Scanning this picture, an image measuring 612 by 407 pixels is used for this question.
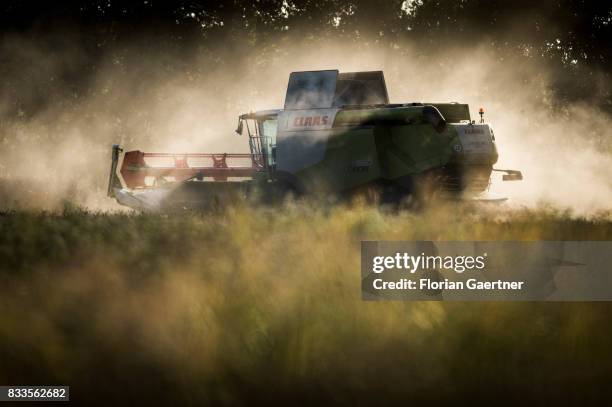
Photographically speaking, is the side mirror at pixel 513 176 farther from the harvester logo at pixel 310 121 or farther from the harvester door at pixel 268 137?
the harvester door at pixel 268 137

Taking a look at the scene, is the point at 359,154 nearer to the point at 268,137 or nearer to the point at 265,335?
the point at 268,137

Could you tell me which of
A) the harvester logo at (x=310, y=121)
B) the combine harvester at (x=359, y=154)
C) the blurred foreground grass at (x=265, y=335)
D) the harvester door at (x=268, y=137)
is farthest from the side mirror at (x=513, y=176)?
the blurred foreground grass at (x=265, y=335)

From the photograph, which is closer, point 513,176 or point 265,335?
point 265,335

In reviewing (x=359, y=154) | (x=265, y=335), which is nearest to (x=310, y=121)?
(x=359, y=154)

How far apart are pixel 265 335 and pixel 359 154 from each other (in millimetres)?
9066

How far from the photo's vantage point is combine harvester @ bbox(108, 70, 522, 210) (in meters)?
15.2

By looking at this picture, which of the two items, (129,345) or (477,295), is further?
(477,295)

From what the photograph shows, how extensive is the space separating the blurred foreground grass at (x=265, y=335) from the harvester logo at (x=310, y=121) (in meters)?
7.06

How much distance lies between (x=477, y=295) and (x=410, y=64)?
104 feet

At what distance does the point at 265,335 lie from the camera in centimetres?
646

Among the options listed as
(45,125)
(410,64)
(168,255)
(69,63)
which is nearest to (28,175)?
(45,125)

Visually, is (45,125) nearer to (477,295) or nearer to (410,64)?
(410,64)

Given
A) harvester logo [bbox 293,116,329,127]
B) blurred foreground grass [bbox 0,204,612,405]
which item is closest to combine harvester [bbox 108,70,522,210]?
harvester logo [bbox 293,116,329,127]

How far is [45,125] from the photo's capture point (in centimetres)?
3291
